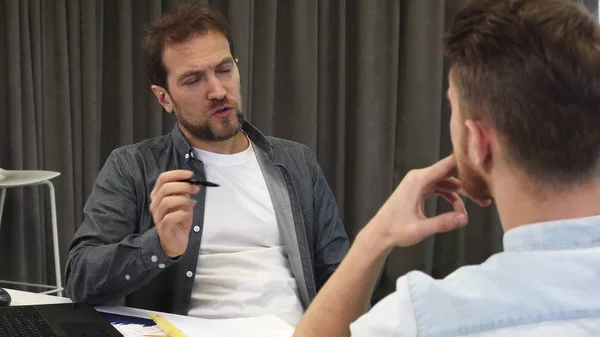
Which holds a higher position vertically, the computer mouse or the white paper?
the computer mouse

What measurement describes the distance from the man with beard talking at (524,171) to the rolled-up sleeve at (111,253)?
764 mm

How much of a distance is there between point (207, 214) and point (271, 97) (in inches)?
72.7

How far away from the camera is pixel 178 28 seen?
1768mm

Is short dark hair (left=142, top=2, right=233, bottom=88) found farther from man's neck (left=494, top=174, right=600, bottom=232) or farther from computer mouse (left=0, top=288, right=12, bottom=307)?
man's neck (left=494, top=174, right=600, bottom=232)

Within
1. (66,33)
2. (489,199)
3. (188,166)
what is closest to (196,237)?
(188,166)

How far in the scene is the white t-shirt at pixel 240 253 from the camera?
5.03 feet

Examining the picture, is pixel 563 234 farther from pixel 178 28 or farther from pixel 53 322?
pixel 178 28

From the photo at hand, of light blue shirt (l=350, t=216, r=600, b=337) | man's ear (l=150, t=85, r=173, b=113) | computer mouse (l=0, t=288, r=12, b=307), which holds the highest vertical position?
man's ear (l=150, t=85, r=173, b=113)

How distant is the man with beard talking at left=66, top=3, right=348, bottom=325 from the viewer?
143 cm

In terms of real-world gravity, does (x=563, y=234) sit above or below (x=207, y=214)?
above

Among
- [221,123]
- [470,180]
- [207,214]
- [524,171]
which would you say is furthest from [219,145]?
[524,171]

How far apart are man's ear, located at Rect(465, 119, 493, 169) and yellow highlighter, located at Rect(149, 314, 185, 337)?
24.8 inches

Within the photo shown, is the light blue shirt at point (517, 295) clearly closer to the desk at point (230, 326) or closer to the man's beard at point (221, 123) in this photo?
the desk at point (230, 326)

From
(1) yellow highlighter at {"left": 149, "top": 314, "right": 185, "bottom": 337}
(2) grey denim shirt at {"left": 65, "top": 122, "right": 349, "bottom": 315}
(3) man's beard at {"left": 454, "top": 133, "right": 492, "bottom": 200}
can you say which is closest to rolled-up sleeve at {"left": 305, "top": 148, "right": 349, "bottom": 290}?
(2) grey denim shirt at {"left": 65, "top": 122, "right": 349, "bottom": 315}
